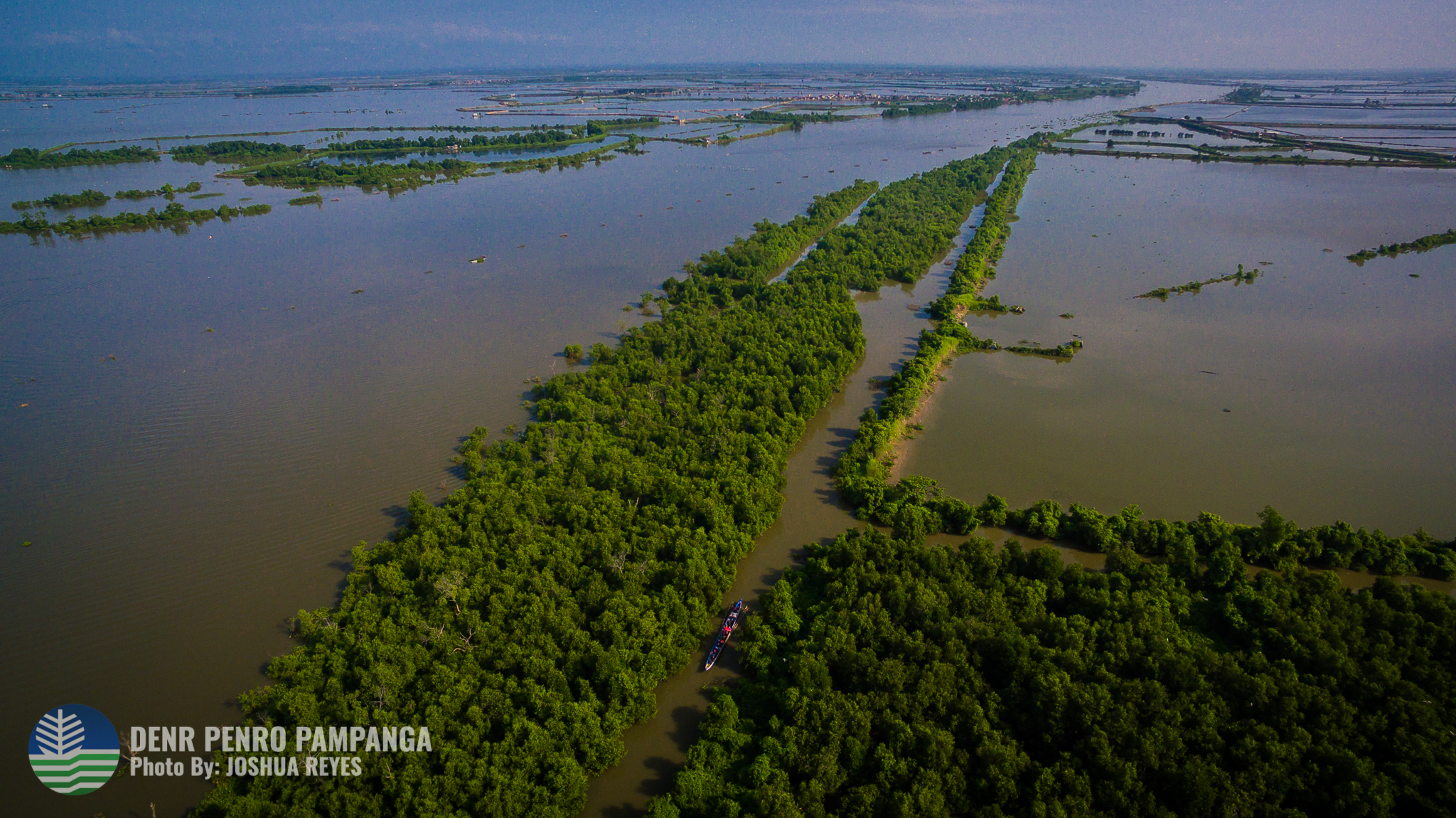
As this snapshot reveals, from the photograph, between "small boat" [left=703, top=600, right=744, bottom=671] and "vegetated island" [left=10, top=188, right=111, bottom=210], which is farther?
"vegetated island" [left=10, top=188, right=111, bottom=210]

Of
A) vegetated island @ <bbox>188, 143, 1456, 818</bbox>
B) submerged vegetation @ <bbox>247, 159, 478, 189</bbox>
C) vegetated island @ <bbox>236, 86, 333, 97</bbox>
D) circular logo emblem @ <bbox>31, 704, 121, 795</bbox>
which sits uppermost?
vegetated island @ <bbox>236, 86, 333, 97</bbox>

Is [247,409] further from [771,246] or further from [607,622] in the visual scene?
[771,246]

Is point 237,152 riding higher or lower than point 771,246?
higher

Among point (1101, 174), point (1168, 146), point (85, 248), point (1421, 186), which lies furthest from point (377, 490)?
point (1168, 146)

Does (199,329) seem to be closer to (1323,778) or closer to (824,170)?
(1323,778)

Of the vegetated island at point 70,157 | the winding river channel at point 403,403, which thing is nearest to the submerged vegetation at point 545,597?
the winding river channel at point 403,403

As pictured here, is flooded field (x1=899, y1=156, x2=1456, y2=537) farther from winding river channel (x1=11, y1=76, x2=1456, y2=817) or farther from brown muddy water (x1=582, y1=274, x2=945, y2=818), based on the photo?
brown muddy water (x1=582, y1=274, x2=945, y2=818)

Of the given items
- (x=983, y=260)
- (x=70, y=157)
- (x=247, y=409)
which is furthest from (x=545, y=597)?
(x=70, y=157)

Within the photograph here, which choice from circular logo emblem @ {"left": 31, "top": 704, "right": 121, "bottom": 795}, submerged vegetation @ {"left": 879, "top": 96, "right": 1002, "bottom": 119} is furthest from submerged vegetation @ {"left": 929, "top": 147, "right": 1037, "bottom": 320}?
submerged vegetation @ {"left": 879, "top": 96, "right": 1002, "bottom": 119}
